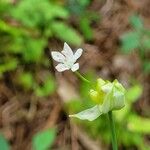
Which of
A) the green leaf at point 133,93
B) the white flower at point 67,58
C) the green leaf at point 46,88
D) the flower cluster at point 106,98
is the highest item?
the white flower at point 67,58

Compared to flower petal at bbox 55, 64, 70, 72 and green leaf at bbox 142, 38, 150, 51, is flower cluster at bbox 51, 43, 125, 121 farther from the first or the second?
green leaf at bbox 142, 38, 150, 51

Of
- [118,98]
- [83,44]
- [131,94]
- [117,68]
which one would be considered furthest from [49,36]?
[118,98]

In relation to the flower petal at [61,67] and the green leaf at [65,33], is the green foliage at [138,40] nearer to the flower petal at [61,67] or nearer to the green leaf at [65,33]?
the green leaf at [65,33]

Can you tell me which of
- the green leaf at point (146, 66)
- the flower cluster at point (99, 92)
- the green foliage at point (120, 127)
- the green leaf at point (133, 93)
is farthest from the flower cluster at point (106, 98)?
the green leaf at point (146, 66)

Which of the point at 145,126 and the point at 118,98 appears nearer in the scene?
the point at 118,98

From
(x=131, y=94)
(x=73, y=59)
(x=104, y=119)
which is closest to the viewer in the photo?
(x=73, y=59)

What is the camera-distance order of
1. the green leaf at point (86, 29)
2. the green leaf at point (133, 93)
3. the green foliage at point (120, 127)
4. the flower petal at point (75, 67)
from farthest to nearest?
the green leaf at point (86, 29) < the green leaf at point (133, 93) < the green foliage at point (120, 127) < the flower petal at point (75, 67)

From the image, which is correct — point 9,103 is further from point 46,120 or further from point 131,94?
point 131,94
